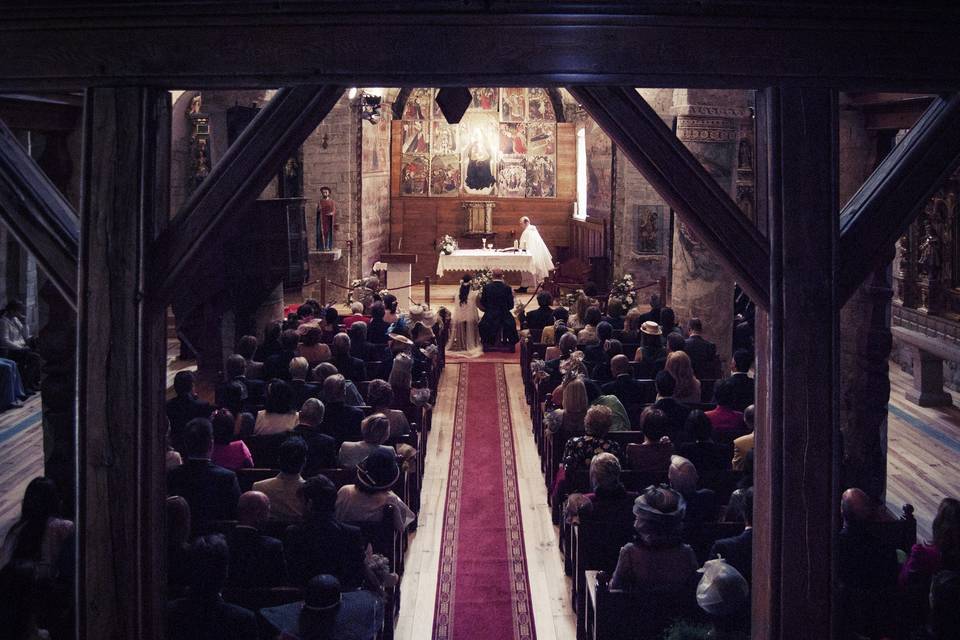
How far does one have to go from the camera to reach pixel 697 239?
11945 mm

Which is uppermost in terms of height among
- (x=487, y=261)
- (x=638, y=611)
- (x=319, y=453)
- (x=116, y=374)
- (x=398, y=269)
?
(x=487, y=261)

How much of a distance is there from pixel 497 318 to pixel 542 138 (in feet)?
36.4

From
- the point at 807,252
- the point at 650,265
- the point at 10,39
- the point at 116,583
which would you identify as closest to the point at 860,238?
the point at 807,252

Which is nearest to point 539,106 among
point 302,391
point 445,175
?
point 445,175

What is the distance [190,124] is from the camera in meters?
19.3

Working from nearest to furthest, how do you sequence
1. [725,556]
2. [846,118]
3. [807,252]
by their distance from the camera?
1. [807,252]
2. [725,556]
3. [846,118]

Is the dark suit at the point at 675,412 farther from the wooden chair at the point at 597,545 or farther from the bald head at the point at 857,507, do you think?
the bald head at the point at 857,507

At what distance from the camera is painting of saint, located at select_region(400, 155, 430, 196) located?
25391mm

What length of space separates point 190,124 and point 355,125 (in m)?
3.28

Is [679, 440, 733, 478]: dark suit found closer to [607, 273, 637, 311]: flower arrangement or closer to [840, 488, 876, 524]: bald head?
[840, 488, 876, 524]: bald head

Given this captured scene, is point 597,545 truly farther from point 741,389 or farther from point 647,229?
point 647,229

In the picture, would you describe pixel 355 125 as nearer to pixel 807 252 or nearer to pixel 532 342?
pixel 532 342

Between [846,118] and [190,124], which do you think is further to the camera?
[190,124]

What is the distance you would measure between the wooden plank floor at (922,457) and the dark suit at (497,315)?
587 cm
